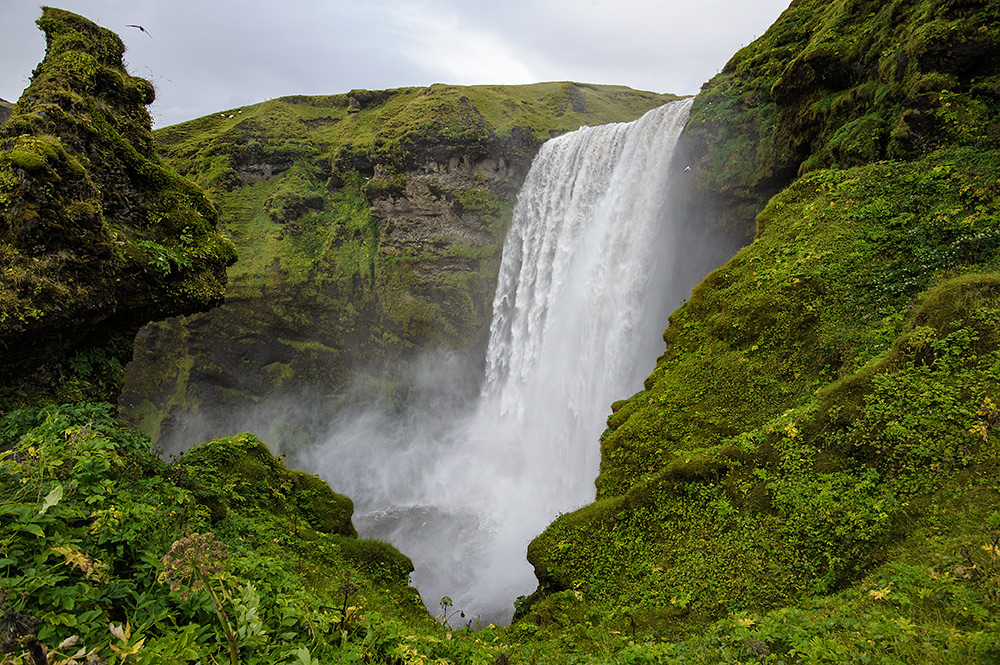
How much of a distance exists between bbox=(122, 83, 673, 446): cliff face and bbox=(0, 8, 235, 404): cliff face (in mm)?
20912

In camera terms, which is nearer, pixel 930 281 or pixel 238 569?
pixel 238 569

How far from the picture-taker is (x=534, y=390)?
2122 cm

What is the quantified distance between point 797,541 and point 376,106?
41814mm

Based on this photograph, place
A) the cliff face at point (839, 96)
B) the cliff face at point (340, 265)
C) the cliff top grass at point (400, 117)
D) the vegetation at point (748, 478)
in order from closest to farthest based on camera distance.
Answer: the vegetation at point (748, 478) < the cliff face at point (839, 96) < the cliff face at point (340, 265) < the cliff top grass at point (400, 117)

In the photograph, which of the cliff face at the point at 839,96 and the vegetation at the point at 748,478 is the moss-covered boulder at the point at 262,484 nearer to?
the vegetation at the point at 748,478

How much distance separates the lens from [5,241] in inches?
224

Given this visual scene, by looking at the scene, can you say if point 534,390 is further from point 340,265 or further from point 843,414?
point 340,265

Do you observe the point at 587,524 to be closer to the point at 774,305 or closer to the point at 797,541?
the point at 797,541

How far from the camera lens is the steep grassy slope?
158 inches

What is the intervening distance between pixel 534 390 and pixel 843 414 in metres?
16.0

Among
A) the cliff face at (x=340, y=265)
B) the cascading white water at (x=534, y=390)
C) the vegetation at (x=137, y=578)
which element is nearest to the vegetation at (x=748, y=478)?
the vegetation at (x=137, y=578)

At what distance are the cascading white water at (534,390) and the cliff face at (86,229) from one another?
10908 mm

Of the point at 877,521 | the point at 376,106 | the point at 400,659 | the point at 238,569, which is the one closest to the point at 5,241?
the point at 238,569

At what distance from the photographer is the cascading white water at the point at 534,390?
1561 cm
